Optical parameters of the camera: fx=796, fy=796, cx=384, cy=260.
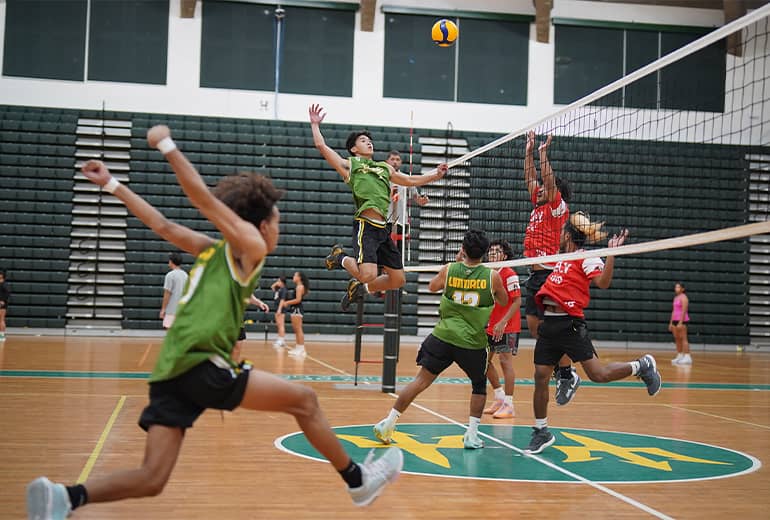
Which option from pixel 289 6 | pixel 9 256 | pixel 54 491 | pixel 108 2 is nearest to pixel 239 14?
pixel 289 6

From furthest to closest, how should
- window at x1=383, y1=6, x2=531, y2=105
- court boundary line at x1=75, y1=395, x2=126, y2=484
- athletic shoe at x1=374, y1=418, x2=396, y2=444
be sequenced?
window at x1=383, y1=6, x2=531, y2=105 < athletic shoe at x1=374, y1=418, x2=396, y2=444 < court boundary line at x1=75, y1=395, x2=126, y2=484

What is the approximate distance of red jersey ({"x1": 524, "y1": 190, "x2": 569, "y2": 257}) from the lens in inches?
298

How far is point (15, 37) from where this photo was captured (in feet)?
59.9

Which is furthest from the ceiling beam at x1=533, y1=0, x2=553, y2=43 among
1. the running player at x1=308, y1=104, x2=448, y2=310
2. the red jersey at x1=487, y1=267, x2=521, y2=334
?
the running player at x1=308, y1=104, x2=448, y2=310

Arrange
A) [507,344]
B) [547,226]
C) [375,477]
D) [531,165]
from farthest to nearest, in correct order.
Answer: [507,344] < [547,226] < [531,165] < [375,477]

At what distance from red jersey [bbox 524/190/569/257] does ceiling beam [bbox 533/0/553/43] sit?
13.5 metres

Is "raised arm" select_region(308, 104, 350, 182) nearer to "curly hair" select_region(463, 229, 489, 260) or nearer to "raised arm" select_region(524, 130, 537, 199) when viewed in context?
"curly hair" select_region(463, 229, 489, 260)

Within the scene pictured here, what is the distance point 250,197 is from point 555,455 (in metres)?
3.66

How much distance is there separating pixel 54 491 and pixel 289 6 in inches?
703

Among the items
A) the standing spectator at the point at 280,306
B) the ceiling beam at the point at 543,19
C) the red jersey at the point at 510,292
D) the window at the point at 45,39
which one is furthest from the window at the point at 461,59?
the red jersey at the point at 510,292

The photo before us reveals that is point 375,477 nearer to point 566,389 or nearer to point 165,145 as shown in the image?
point 165,145

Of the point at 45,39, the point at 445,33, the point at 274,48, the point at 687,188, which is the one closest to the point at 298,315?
the point at 445,33

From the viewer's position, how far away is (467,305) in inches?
234

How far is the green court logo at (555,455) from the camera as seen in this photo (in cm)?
520
